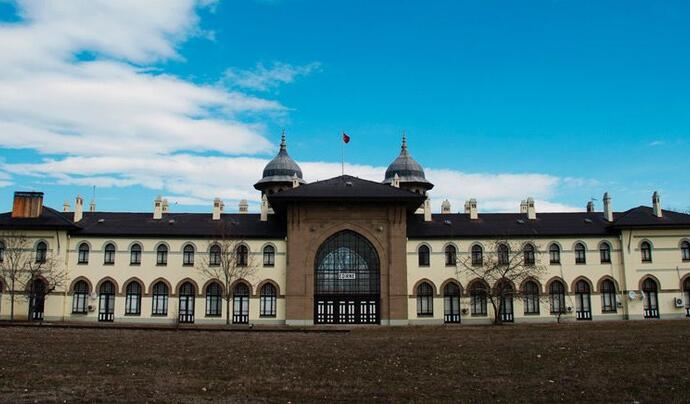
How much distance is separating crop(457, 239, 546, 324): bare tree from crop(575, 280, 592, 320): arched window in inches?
121

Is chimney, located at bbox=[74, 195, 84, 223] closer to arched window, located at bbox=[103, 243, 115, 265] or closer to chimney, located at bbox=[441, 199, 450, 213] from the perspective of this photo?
arched window, located at bbox=[103, 243, 115, 265]

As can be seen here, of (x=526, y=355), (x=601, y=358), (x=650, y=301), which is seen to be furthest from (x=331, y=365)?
(x=650, y=301)

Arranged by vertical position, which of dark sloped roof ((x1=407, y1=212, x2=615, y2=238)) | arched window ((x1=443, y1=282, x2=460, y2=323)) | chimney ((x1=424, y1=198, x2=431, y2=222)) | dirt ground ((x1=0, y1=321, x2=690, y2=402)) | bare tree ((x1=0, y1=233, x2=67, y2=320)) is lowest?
dirt ground ((x1=0, y1=321, x2=690, y2=402))

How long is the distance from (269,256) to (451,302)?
48.6 feet

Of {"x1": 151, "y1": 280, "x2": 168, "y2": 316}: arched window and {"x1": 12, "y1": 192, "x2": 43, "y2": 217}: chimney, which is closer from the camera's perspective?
{"x1": 151, "y1": 280, "x2": 168, "y2": 316}: arched window

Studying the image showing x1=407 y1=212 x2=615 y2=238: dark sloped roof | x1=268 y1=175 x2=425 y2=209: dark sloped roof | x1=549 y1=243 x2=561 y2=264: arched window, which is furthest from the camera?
x1=407 y1=212 x2=615 y2=238: dark sloped roof

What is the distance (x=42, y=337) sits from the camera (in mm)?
27547

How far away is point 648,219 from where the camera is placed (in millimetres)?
48531

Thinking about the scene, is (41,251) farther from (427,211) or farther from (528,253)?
(528,253)

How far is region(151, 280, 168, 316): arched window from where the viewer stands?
154 feet

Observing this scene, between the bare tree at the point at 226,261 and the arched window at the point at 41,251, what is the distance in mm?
11828

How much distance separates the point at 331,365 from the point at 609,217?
3948 centimetres

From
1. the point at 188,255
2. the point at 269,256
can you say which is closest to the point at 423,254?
the point at 269,256

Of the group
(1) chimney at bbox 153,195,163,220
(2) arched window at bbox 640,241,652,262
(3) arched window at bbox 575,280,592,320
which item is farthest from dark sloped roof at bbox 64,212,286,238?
(2) arched window at bbox 640,241,652,262
